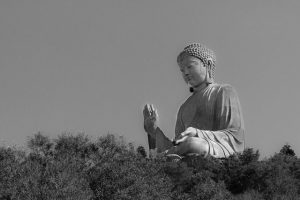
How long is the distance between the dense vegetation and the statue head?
11.3 ft

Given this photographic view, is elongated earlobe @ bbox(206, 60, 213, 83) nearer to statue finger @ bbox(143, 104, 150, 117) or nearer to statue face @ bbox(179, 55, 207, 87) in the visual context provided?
statue face @ bbox(179, 55, 207, 87)

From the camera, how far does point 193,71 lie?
2206cm

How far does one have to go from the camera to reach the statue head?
22.1 meters

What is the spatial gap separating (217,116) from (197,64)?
1764mm

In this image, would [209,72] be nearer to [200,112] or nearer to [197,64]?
[197,64]

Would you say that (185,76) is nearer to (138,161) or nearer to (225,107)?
(225,107)

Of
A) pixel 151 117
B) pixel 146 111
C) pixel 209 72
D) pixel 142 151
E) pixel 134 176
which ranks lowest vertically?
pixel 134 176

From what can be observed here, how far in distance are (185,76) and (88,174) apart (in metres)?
8.95

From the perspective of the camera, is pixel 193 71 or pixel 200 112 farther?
pixel 193 71

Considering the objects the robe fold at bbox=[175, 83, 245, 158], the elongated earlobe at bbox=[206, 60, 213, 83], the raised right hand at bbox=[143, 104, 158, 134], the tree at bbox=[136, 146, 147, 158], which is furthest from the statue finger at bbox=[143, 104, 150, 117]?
the elongated earlobe at bbox=[206, 60, 213, 83]

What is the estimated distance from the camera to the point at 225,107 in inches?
837

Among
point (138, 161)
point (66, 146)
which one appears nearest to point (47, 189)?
point (138, 161)

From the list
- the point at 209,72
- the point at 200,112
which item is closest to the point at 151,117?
the point at 200,112

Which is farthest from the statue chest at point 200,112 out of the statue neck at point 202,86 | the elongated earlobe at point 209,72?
the elongated earlobe at point 209,72
